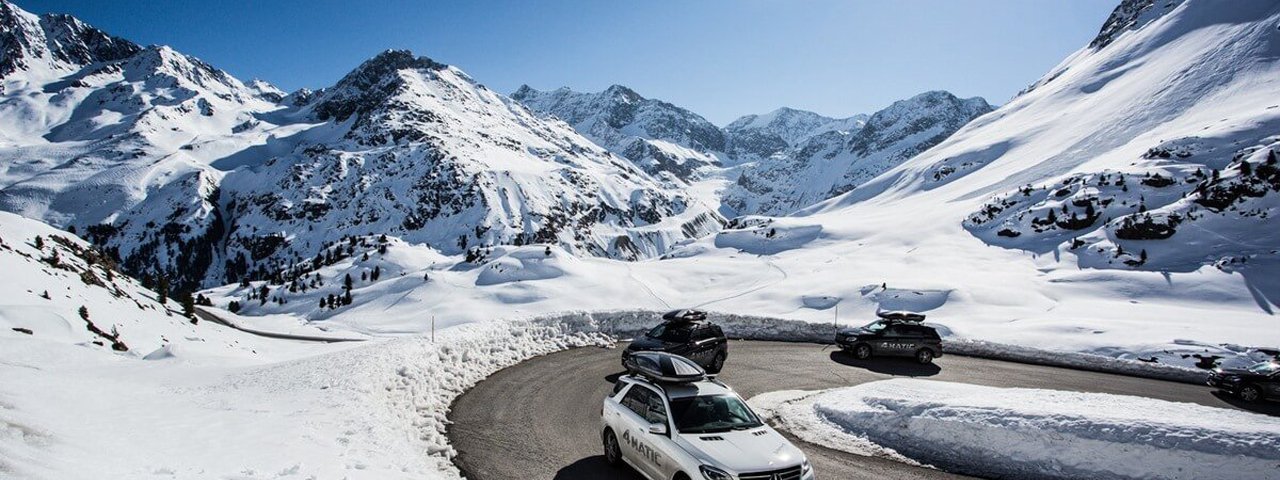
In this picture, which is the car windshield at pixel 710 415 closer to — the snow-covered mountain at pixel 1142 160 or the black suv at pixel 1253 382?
the black suv at pixel 1253 382

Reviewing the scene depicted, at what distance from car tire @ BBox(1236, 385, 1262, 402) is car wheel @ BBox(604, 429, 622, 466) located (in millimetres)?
19907

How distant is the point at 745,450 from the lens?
862 centimetres

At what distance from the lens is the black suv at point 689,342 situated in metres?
19.1

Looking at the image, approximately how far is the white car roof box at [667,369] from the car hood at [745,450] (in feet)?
4.89

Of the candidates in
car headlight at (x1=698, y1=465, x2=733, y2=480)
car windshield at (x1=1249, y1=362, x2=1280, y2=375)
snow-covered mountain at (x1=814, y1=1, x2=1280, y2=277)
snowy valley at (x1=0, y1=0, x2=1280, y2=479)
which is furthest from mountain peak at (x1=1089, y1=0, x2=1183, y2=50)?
car headlight at (x1=698, y1=465, x2=733, y2=480)

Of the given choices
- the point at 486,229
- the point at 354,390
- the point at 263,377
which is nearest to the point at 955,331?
the point at 354,390

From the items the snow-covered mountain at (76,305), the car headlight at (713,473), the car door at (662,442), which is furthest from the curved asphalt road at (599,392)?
the snow-covered mountain at (76,305)

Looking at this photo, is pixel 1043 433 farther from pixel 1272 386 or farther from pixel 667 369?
pixel 1272 386

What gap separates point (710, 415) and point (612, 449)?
2.38 metres

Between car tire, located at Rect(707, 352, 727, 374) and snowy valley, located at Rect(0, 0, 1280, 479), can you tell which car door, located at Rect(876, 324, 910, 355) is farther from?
car tire, located at Rect(707, 352, 727, 374)

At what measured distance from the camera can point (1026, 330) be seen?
27578mm

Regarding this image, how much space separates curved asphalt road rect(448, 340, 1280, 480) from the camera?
1120 centimetres

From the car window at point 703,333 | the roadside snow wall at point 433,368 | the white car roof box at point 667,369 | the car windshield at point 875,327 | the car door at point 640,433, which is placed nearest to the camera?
the car door at point 640,433

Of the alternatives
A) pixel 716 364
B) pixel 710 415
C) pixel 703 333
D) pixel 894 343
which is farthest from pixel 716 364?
pixel 710 415
